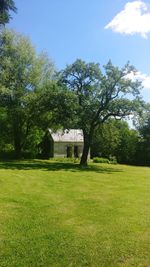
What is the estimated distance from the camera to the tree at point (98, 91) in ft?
111

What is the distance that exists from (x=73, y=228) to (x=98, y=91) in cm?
2564

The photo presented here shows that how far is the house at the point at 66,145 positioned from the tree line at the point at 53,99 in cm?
618

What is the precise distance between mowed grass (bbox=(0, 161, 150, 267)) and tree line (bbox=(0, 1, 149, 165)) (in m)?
17.4

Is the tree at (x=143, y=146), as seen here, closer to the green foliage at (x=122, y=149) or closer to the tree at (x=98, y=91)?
the green foliage at (x=122, y=149)

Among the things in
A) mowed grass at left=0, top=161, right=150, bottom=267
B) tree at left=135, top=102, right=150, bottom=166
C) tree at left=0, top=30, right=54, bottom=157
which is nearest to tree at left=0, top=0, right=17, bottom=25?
mowed grass at left=0, top=161, right=150, bottom=267

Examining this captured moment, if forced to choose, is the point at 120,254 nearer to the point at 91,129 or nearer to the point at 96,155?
the point at 91,129

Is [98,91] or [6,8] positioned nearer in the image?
[6,8]

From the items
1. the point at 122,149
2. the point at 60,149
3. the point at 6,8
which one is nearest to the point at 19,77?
the point at 60,149

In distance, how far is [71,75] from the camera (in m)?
35.2

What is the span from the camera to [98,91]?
114 feet

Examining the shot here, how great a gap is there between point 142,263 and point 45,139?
4750 cm

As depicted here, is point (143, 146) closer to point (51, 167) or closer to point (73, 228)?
point (51, 167)

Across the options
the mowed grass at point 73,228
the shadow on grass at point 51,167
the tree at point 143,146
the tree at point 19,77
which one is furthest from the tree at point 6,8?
the tree at point 143,146

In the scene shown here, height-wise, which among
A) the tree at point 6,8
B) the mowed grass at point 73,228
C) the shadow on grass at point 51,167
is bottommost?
the mowed grass at point 73,228
